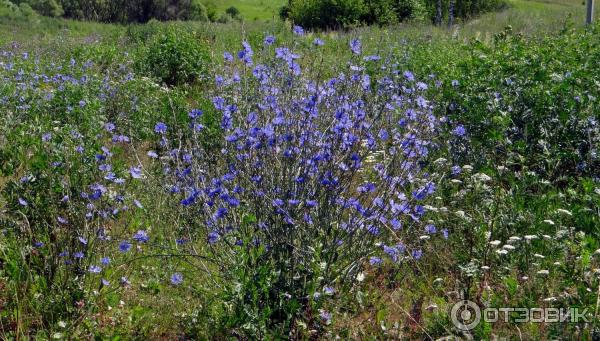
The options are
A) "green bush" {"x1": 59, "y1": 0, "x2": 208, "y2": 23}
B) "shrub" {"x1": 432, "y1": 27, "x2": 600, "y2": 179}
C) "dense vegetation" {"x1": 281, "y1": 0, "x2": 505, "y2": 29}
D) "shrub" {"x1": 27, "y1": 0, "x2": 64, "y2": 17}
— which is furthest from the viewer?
"shrub" {"x1": 27, "y1": 0, "x2": 64, "y2": 17}

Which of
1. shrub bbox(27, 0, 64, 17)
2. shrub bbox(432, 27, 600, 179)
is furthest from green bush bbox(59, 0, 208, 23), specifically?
shrub bbox(432, 27, 600, 179)

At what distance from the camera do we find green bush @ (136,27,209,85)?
8445 millimetres

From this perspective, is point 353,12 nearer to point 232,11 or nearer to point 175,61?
point 175,61

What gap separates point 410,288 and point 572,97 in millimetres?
2009

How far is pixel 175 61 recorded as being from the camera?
332 inches

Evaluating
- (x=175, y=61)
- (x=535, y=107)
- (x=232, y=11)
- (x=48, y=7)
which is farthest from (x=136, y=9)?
(x=535, y=107)

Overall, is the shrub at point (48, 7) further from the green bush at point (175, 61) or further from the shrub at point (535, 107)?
the shrub at point (535, 107)

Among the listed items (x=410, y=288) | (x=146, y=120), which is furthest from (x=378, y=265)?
(x=146, y=120)

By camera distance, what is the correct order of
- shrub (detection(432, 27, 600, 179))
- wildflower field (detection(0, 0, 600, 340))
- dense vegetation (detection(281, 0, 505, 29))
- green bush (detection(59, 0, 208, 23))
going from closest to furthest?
wildflower field (detection(0, 0, 600, 340)) → shrub (detection(432, 27, 600, 179)) → dense vegetation (detection(281, 0, 505, 29)) → green bush (detection(59, 0, 208, 23))

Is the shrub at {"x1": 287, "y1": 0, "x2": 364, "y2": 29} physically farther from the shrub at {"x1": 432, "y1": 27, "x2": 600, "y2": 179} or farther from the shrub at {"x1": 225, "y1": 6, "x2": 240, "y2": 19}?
the shrub at {"x1": 225, "y1": 6, "x2": 240, "y2": 19}

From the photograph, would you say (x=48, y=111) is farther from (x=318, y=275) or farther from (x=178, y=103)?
(x=318, y=275)

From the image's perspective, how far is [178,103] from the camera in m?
6.16

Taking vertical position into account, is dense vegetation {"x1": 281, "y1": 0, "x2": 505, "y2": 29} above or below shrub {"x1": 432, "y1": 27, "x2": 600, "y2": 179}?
below

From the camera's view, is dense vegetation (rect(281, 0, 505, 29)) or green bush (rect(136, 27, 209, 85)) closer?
green bush (rect(136, 27, 209, 85))
